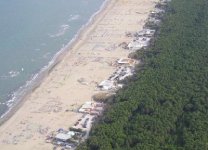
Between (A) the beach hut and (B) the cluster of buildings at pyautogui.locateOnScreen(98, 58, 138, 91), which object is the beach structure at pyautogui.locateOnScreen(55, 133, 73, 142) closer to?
(A) the beach hut

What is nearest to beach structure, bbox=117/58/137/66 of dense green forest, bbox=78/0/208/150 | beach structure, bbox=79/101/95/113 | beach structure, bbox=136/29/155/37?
dense green forest, bbox=78/0/208/150

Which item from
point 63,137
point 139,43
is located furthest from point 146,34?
point 63,137

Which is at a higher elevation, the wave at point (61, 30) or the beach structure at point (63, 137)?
the wave at point (61, 30)

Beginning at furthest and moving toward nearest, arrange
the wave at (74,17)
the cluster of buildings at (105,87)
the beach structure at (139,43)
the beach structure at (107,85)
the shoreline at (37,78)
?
the wave at (74,17), the beach structure at (139,43), the beach structure at (107,85), the shoreline at (37,78), the cluster of buildings at (105,87)

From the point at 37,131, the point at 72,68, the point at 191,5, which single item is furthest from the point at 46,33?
the point at 37,131

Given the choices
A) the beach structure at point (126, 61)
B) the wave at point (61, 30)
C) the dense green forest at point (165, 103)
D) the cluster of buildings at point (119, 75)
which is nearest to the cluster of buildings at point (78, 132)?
the dense green forest at point (165, 103)

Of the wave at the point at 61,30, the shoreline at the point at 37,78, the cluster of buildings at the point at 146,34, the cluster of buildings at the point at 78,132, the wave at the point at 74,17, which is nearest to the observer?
the cluster of buildings at the point at 78,132

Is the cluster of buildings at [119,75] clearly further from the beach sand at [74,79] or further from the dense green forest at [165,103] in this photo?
the dense green forest at [165,103]
